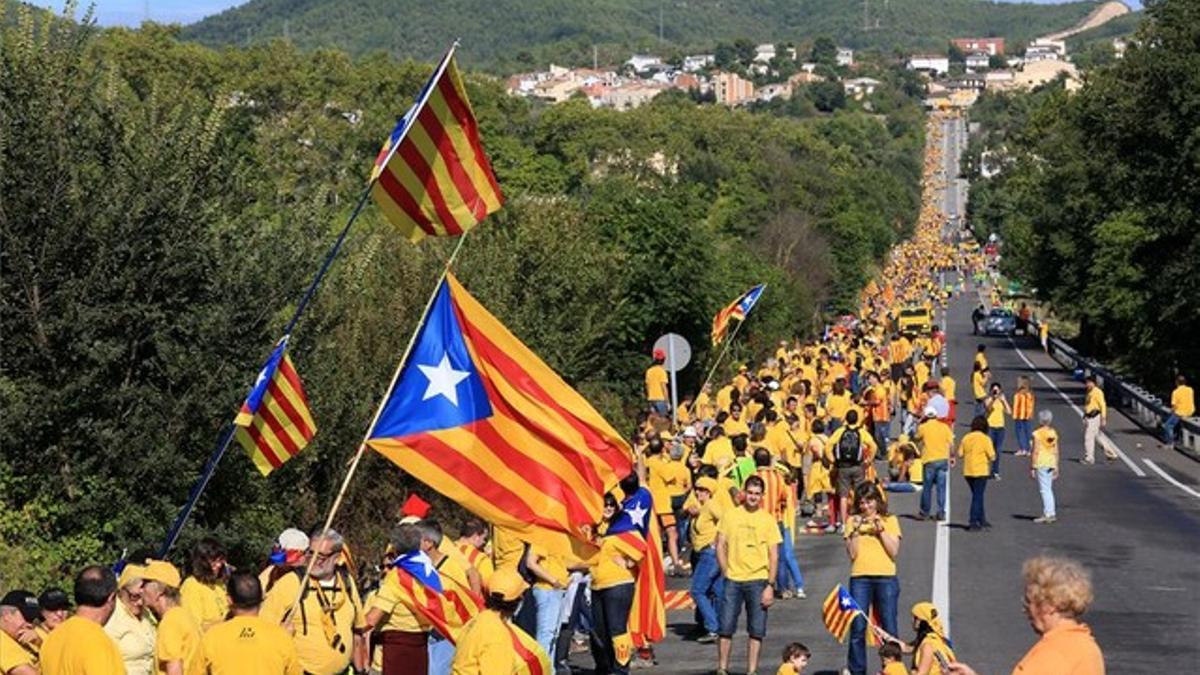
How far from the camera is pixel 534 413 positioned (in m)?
11.9

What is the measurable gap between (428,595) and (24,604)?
8.18ft

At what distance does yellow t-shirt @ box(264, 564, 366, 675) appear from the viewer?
436 inches

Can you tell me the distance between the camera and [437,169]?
12148 millimetres

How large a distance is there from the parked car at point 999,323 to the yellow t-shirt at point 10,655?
86.2 meters

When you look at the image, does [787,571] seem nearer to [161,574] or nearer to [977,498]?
[977,498]

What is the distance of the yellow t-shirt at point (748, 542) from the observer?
15500mm

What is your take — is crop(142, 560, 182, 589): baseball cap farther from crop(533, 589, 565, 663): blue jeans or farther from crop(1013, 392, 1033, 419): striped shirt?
crop(1013, 392, 1033, 419): striped shirt

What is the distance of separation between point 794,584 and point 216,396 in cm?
545

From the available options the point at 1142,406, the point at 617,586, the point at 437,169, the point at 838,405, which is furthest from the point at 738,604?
the point at 1142,406

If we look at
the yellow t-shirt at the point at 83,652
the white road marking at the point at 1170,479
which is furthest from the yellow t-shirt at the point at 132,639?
the white road marking at the point at 1170,479

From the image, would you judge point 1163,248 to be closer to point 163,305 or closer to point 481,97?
point 163,305

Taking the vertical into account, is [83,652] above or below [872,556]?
above

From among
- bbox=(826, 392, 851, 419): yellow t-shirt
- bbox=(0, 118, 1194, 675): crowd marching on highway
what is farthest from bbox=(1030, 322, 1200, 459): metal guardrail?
bbox=(0, 118, 1194, 675): crowd marching on highway

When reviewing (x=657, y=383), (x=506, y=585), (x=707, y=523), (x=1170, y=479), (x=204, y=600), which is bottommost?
(x=1170, y=479)
